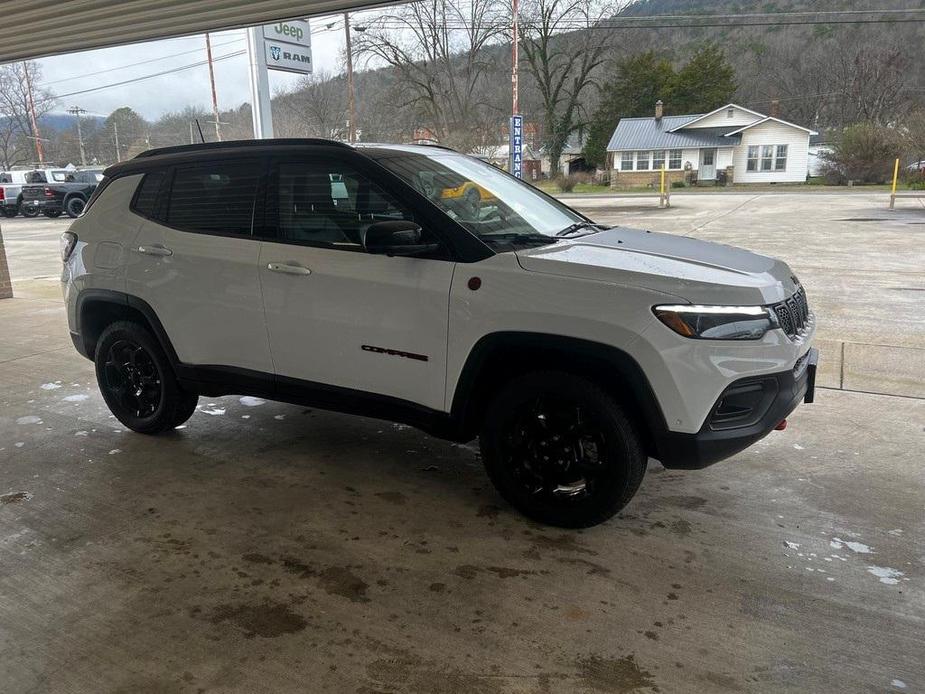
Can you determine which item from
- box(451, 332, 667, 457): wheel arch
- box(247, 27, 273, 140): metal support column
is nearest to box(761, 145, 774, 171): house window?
box(247, 27, 273, 140): metal support column

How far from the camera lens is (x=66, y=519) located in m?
3.54

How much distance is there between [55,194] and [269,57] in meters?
21.8

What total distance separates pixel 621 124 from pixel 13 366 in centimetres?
5234

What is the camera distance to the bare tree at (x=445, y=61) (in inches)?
1743

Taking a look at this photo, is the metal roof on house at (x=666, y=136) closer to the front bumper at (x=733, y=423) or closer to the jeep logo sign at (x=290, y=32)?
the jeep logo sign at (x=290, y=32)

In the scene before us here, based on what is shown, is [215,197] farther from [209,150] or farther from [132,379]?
[132,379]

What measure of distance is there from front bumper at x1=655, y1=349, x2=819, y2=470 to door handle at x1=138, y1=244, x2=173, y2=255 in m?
3.01

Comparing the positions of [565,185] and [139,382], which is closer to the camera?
[139,382]

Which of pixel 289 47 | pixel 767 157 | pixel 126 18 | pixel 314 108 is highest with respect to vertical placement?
pixel 314 108

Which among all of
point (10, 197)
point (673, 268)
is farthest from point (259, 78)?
point (10, 197)

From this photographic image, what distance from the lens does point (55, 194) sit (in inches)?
1139

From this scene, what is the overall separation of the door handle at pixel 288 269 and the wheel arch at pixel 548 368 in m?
1.04

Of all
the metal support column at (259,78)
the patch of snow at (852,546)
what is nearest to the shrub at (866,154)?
the metal support column at (259,78)

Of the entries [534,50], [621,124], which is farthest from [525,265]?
[534,50]
